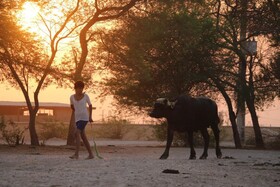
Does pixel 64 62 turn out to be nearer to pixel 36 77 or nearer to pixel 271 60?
pixel 36 77

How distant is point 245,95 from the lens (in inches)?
1225

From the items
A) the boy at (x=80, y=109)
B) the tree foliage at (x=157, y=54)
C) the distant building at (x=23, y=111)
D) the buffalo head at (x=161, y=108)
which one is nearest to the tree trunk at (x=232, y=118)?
the tree foliage at (x=157, y=54)

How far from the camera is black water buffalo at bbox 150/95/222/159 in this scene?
59.8 feet

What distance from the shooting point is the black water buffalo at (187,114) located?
59.8ft

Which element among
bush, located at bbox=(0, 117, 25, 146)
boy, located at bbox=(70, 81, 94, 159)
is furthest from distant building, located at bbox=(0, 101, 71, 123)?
boy, located at bbox=(70, 81, 94, 159)

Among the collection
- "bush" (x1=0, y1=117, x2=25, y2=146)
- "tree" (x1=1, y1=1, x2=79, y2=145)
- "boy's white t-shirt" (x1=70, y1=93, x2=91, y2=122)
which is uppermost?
"tree" (x1=1, y1=1, x2=79, y2=145)

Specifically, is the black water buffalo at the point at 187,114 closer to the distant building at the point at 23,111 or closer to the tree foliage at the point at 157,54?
the tree foliage at the point at 157,54

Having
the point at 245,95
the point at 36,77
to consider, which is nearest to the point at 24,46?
the point at 36,77

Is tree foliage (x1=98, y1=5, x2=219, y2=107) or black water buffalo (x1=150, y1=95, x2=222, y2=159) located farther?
tree foliage (x1=98, y1=5, x2=219, y2=107)

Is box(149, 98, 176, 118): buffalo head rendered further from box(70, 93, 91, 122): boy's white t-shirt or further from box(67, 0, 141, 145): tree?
box(67, 0, 141, 145): tree

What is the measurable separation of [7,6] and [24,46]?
1635mm

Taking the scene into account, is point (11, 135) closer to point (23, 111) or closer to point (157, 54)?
point (157, 54)

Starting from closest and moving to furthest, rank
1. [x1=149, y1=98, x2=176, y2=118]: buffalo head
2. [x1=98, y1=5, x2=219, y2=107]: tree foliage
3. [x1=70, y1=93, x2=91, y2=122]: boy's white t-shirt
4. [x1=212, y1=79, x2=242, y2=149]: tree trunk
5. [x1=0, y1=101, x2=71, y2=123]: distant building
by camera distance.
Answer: [x1=70, y1=93, x2=91, y2=122]: boy's white t-shirt
[x1=149, y1=98, x2=176, y2=118]: buffalo head
[x1=98, y1=5, x2=219, y2=107]: tree foliage
[x1=212, y1=79, x2=242, y2=149]: tree trunk
[x1=0, y1=101, x2=71, y2=123]: distant building

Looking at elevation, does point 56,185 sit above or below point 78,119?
below
